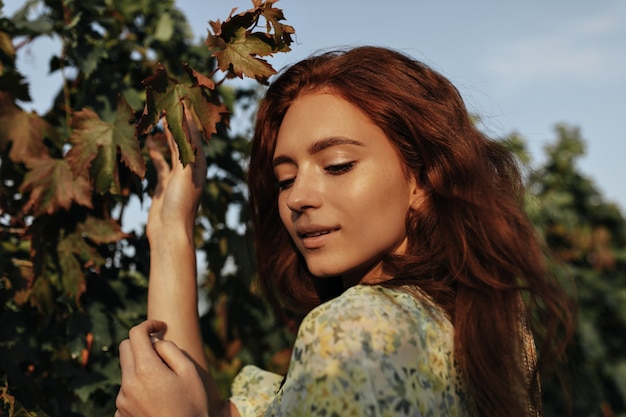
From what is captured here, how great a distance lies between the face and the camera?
5.94 ft

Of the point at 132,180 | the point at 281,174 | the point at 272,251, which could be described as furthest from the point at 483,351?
the point at 132,180

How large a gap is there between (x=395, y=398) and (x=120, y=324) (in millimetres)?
1216

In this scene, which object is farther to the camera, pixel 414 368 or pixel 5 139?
pixel 5 139

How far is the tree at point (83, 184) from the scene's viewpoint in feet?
6.48

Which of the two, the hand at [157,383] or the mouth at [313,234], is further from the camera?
the mouth at [313,234]

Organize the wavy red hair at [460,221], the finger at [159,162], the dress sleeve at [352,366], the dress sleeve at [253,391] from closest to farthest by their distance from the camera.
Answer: the dress sleeve at [352,366] < the wavy red hair at [460,221] < the dress sleeve at [253,391] < the finger at [159,162]

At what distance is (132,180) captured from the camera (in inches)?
93.4

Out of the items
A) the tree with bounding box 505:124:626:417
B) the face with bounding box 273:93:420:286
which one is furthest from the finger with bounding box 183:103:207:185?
the tree with bounding box 505:124:626:417

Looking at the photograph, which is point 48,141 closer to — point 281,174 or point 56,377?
point 56,377

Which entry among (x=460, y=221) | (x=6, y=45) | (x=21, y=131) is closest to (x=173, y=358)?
(x=460, y=221)

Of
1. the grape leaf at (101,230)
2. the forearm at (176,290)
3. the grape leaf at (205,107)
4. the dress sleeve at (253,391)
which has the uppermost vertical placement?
the grape leaf at (205,107)

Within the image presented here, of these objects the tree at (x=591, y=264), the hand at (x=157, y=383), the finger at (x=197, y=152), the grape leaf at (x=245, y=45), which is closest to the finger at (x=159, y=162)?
the finger at (x=197, y=152)

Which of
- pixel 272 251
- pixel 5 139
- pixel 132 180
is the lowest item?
pixel 272 251

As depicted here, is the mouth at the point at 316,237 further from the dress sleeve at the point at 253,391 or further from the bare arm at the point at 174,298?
the dress sleeve at the point at 253,391
